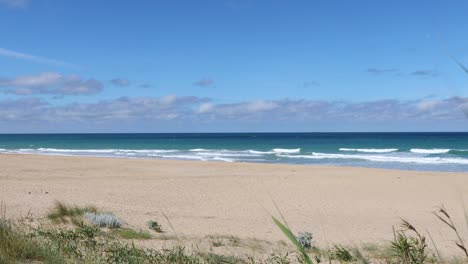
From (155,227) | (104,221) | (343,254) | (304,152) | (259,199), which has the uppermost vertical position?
(304,152)

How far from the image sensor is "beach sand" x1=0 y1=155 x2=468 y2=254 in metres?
10.3

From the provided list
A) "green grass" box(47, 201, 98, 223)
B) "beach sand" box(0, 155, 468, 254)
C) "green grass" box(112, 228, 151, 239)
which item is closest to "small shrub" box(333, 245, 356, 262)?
"beach sand" box(0, 155, 468, 254)

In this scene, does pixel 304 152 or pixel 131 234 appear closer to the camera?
pixel 131 234

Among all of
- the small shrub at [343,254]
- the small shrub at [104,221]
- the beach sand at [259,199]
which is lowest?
the beach sand at [259,199]

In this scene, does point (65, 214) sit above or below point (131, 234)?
above

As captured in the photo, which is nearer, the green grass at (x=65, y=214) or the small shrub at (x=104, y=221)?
the small shrub at (x=104, y=221)

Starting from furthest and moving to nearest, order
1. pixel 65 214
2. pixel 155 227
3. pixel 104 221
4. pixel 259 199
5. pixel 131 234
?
pixel 259 199, pixel 65 214, pixel 155 227, pixel 104 221, pixel 131 234

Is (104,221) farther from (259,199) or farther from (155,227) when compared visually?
(259,199)

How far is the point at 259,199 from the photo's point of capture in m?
15.3

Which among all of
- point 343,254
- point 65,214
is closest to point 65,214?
point 65,214

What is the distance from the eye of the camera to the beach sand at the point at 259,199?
10344mm

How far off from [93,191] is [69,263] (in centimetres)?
1270

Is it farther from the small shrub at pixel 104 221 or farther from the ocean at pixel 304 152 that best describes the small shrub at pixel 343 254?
the ocean at pixel 304 152

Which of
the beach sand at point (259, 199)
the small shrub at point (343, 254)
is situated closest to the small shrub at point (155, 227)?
the beach sand at point (259, 199)
